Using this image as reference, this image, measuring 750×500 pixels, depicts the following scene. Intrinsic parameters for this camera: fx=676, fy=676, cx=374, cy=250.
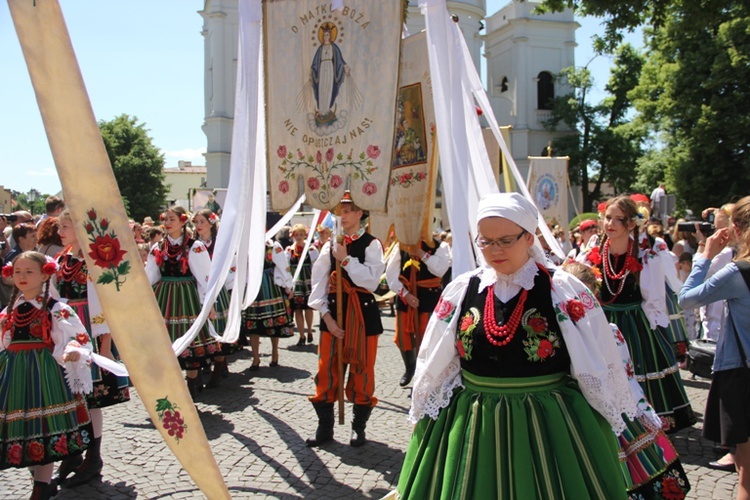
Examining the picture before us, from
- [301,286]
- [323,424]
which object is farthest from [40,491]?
[301,286]

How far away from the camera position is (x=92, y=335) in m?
5.27

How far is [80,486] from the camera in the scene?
15.1ft

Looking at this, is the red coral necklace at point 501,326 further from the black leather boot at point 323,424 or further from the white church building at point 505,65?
the white church building at point 505,65

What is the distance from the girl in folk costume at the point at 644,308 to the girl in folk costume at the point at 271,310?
4.38 m

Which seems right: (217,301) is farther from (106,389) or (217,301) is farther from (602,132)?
(602,132)

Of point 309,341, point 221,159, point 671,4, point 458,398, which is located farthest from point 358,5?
point 221,159

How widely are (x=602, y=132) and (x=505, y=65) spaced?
710 centimetres

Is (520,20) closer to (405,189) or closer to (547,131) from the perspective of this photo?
(547,131)

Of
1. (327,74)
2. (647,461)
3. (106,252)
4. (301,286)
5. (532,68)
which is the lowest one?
(647,461)

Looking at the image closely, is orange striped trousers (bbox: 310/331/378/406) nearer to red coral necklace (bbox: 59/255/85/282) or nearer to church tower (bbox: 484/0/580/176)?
red coral necklace (bbox: 59/255/85/282)

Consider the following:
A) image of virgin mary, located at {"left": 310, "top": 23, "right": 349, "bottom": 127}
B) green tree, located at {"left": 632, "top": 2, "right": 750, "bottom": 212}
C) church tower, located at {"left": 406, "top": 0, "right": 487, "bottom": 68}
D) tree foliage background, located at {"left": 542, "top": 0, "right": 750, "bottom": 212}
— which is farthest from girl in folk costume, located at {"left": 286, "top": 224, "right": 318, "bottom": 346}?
church tower, located at {"left": 406, "top": 0, "right": 487, "bottom": 68}

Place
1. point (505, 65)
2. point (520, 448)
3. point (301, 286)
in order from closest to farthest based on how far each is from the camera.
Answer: point (520, 448), point (301, 286), point (505, 65)

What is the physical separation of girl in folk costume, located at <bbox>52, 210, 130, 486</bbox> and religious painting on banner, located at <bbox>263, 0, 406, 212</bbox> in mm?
1547

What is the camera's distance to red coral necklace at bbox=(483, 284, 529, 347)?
2.77 m
